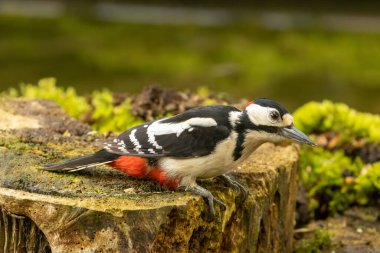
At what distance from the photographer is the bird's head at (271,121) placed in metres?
3.16

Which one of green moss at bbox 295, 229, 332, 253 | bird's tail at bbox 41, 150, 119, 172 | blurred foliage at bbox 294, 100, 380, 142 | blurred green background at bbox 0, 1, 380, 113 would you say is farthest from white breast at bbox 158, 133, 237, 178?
blurred green background at bbox 0, 1, 380, 113

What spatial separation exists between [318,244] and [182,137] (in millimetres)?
1271

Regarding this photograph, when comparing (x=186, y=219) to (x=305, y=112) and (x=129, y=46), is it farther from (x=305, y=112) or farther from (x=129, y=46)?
(x=129, y=46)

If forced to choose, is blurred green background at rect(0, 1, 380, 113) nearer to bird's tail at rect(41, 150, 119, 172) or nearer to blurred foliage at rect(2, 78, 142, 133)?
blurred foliage at rect(2, 78, 142, 133)

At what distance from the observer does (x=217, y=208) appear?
321cm

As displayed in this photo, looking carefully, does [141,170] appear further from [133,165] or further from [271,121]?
[271,121]

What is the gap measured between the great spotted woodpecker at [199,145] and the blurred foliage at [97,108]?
1346 mm

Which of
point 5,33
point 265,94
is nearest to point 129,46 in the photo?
point 5,33

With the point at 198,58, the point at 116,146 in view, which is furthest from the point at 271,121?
the point at 198,58

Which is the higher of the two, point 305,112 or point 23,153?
point 305,112

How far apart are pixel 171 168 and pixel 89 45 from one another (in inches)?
256

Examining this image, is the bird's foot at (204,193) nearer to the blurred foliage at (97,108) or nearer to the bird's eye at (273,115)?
the bird's eye at (273,115)

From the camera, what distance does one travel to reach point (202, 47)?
9.42 meters

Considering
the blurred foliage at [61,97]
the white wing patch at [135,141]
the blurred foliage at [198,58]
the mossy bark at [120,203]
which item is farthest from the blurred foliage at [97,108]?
the blurred foliage at [198,58]
